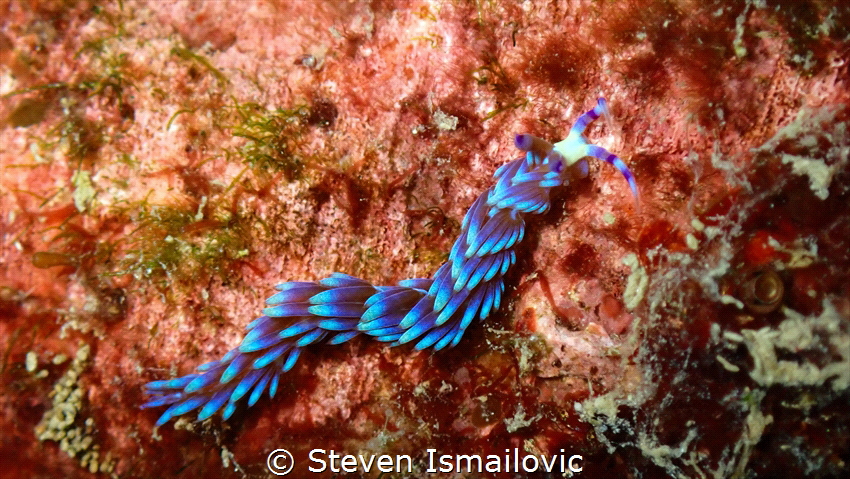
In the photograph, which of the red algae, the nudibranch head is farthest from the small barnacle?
the nudibranch head

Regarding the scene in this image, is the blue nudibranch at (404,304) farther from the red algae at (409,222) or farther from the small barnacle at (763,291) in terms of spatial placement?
the small barnacle at (763,291)

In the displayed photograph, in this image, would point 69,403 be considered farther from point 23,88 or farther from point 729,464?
point 729,464

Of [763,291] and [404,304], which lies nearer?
[763,291]

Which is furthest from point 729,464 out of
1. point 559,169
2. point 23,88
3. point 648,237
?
point 23,88

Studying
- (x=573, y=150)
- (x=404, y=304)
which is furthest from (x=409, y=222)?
(x=573, y=150)

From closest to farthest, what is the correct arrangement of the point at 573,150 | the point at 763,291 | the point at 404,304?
the point at 763,291, the point at 573,150, the point at 404,304

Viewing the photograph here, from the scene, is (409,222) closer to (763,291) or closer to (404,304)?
(404,304)
